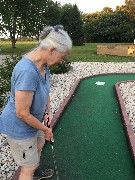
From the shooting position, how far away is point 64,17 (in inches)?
2100

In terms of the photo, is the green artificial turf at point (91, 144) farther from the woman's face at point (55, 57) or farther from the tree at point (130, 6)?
the tree at point (130, 6)

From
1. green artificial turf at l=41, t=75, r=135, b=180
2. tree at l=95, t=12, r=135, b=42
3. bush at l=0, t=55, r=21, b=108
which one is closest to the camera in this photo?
green artificial turf at l=41, t=75, r=135, b=180

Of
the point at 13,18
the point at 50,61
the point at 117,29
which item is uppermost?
the point at 50,61

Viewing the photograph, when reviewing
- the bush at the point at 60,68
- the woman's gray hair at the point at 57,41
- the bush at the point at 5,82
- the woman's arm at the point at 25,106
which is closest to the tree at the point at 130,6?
the bush at the point at 60,68

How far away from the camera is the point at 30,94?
2689 millimetres

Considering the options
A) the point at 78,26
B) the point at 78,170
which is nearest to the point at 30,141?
the point at 78,170

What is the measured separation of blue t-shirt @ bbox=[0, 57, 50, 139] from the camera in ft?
8.77

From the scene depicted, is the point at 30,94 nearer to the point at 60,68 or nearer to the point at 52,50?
the point at 52,50

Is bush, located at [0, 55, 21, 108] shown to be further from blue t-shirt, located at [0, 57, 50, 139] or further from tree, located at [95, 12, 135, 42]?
tree, located at [95, 12, 135, 42]

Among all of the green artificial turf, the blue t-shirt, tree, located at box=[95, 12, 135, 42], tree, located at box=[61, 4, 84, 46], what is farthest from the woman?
tree, located at box=[95, 12, 135, 42]

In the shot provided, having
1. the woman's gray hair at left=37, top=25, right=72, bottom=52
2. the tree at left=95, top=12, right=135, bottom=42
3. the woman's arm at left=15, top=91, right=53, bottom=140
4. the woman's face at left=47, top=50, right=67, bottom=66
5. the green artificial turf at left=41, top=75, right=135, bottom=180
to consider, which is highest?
the woman's gray hair at left=37, top=25, right=72, bottom=52

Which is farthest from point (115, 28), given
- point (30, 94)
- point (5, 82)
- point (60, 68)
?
point (30, 94)

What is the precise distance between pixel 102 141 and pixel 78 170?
1.44 meters

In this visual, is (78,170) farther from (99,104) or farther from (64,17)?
(64,17)
